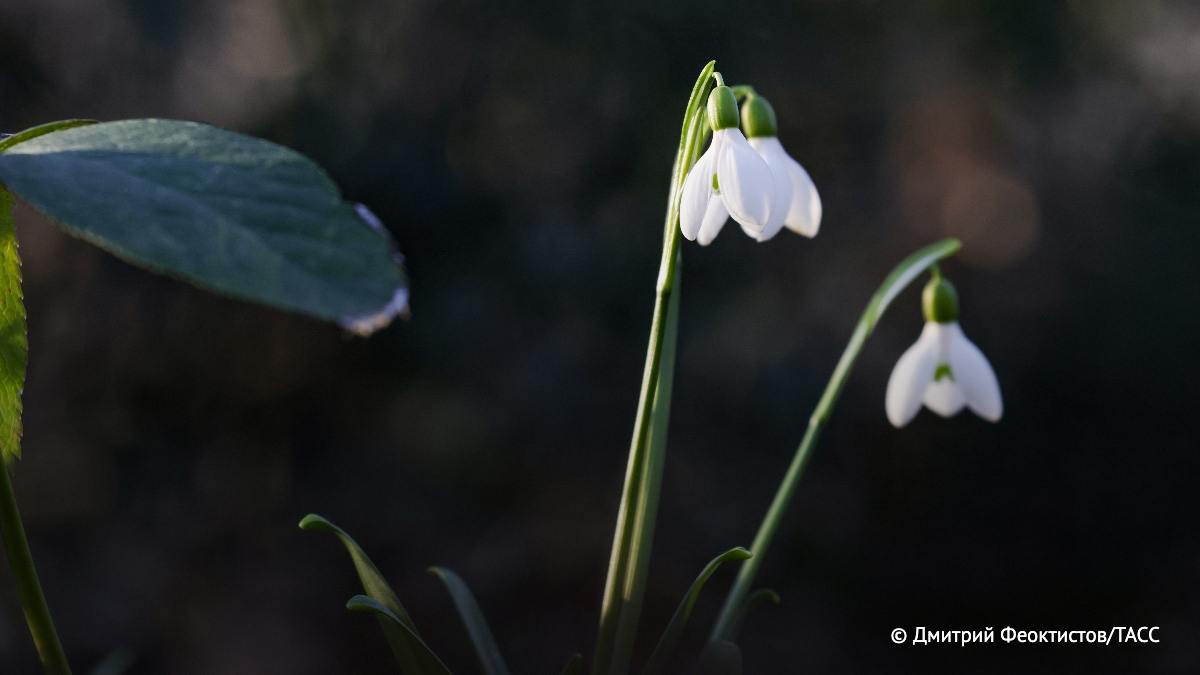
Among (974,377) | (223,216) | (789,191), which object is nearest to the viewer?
(223,216)

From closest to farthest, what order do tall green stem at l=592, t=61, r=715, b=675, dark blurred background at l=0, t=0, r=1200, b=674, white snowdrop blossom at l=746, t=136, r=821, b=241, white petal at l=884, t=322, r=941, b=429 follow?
tall green stem at l=592, t=61, r=715, b=675 → white snowdrop blossom at l=746, t=136, r=821, b=241 → white petal at l=884, t=322, r=941, b=429 → dark blurred background at l=0, t=0, r=1200, b=674

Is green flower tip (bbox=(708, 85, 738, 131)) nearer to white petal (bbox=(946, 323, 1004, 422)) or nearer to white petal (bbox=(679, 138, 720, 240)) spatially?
white petal (bbox=(679, 138, 720, 240))

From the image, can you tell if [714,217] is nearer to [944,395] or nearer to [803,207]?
[803,207]

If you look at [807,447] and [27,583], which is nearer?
[27,583]

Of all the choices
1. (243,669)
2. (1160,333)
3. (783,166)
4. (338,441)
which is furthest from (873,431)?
(783,166)

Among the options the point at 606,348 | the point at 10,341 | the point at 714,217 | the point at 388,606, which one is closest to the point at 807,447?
the point at 714,217

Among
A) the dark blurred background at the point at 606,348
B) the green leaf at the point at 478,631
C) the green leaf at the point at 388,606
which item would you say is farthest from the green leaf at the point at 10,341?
the dark blurred background at the point at 606,348

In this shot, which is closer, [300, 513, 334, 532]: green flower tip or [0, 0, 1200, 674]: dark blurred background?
[300, 513, 334, 532]: green flower tip

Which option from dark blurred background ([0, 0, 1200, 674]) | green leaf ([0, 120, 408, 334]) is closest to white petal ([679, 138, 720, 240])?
green leaf ([0, 120, 408, 334])
